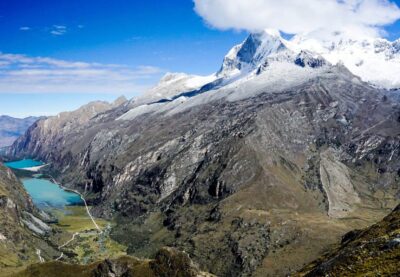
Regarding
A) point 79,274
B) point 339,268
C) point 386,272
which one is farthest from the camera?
point 79,274

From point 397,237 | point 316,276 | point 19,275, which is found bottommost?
point 19,275

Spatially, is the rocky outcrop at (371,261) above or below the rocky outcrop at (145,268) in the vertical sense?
above

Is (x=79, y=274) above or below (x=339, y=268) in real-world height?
below

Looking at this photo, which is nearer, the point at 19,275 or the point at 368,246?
the point at 368,246

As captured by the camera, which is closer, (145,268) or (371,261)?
(371,261)

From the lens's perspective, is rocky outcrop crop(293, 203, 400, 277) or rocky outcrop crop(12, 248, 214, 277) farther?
rocky outcrop crop(12, 248, 214, 277)

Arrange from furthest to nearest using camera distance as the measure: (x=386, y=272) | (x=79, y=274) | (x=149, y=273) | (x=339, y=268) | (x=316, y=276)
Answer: (x=79, y=274) < (x=149, y=273) < (x=316, y=276) < (x=339, y=268) < (x=386, y=272)

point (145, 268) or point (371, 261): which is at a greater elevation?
point (371, 261)

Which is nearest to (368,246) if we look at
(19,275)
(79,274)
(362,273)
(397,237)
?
(397,237)

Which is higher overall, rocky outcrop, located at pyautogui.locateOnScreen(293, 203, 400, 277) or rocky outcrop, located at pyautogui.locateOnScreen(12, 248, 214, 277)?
rocky outcrop, located at pyautogui.locateOnScreen(293, 203, 400, 277)

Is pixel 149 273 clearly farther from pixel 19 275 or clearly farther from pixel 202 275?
pixel 19 275

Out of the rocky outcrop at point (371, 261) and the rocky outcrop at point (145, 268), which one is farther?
the rocky outcrop at point (145, 268)
